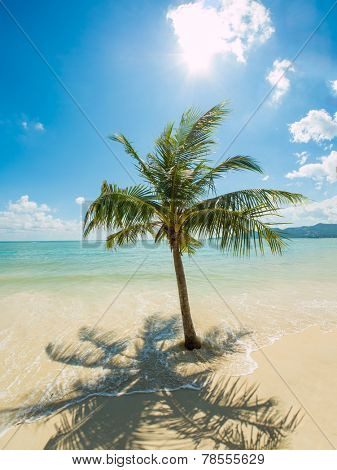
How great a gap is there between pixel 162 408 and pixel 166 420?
0.25 m

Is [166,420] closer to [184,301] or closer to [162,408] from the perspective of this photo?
[162,408]

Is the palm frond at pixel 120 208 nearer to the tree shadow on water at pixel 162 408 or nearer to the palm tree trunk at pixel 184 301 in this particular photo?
the palm tree trunk at pixel 184 301

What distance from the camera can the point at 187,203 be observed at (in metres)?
5.12

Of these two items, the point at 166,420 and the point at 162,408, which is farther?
the point at 162,408

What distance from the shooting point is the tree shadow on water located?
9.52 feet

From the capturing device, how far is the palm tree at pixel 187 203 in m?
4.38

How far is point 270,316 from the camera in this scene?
7609 mm

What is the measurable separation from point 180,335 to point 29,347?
156 inches

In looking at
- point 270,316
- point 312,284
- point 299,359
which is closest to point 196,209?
point 299,359

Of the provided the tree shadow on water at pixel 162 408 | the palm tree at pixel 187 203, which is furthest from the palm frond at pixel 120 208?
the tree shadow on water at pixel 162 408

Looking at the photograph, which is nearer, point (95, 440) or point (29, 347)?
point (95, 440)

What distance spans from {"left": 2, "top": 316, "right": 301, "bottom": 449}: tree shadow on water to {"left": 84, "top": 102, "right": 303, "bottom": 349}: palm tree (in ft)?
3.61

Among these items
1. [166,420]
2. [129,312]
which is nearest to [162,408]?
[166,420]
